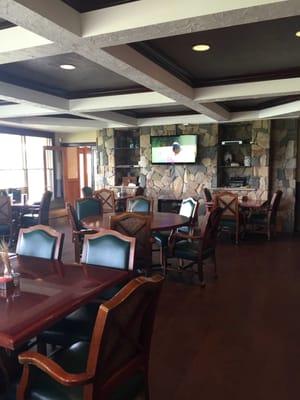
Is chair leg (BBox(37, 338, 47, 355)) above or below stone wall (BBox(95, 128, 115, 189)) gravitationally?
below

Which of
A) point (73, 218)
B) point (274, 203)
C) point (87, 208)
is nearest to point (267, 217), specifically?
point (274, 203)

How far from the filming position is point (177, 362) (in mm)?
2562

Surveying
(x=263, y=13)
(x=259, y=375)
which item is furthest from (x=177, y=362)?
(x=263, y=13)

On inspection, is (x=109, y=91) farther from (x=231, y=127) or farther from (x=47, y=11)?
(x=231, y=127)

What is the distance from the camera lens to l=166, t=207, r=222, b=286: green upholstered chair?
4047mm

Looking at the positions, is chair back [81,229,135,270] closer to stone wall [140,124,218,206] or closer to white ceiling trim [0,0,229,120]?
white ceiling trim [0,0,229,120]

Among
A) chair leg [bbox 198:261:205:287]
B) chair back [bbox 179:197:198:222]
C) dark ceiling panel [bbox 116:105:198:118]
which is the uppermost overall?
dark ceiling panel [bbox 116:105:198:118]

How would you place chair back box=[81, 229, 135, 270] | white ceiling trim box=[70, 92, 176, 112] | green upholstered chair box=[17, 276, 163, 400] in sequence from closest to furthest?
green upholstered chair box=[17, 276, 163, 400] < chair back box=[81, 229, 135, 270] < white ceiling trim box=[70, 92, 176, 112]

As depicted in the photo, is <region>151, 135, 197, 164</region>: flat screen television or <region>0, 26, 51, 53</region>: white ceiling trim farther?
<region>151, 135, 197, 164</region>: flat screen television

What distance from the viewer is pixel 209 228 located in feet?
13.5

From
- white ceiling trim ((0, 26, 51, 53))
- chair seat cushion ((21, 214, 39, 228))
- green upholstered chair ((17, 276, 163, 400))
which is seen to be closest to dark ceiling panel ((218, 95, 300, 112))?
chair seat cushion ((21, 214, 39, 228))

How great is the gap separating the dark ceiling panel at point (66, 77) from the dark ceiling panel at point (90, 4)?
1167 mm

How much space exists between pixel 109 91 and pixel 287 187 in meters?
4.45

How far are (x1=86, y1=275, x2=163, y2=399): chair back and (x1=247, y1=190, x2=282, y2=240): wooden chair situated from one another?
5302mm
